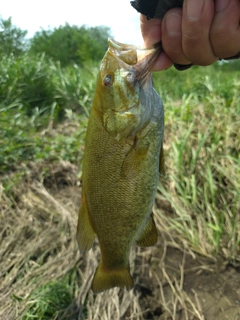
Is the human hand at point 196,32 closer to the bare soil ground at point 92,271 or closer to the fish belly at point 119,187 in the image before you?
the fish belly at point 119,187

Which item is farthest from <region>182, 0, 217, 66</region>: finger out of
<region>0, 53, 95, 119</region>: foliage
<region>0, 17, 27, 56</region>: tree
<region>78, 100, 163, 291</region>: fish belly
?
<region>0, 17, 27, 56</region>: tree

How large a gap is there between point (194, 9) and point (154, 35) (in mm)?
240

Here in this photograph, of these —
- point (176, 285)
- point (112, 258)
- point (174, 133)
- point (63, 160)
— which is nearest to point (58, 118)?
point (63, 160)

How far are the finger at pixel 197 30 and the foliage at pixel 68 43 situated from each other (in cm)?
1855

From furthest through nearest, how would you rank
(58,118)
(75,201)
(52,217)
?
(58,118), (75,201), (52,217)

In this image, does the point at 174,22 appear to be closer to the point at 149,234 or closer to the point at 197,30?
the point at 197,30

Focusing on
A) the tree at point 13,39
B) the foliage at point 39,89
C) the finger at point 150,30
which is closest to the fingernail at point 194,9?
the finger at point 150,30

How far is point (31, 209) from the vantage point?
343 centimetres

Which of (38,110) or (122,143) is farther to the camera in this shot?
(38,110)

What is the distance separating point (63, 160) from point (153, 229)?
2.58 meters

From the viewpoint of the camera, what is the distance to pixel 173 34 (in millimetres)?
1418

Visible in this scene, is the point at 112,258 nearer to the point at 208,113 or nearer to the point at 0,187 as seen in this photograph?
the point at 0,187

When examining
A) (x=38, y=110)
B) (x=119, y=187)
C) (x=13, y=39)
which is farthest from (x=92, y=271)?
(x=13, y=39)

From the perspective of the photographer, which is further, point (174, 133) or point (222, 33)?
point (174, 133)
